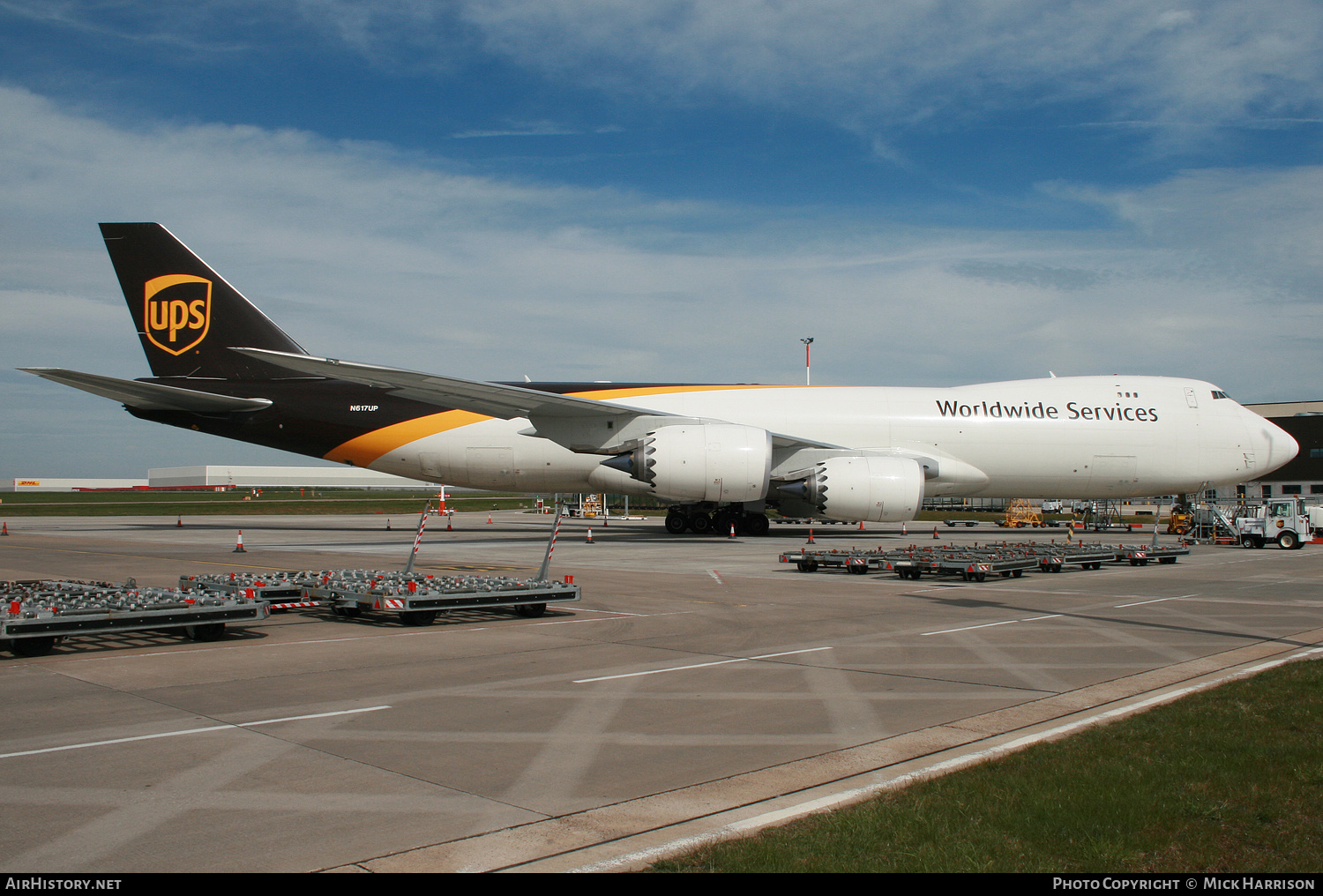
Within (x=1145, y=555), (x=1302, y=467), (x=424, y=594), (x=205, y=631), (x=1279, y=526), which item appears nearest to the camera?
(x=205, y=631)

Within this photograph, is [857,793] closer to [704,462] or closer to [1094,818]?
[1094,818]

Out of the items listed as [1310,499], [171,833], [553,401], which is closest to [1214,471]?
[1310,499]

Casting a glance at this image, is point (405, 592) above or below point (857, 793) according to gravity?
above

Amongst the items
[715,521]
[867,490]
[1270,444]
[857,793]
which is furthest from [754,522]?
[857,793]

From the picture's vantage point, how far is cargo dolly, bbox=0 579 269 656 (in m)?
8.77

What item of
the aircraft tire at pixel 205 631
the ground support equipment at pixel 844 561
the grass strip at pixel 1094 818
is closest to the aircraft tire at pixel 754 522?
the ground support equipment at pixel 844 561

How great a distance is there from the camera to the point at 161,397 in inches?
1023

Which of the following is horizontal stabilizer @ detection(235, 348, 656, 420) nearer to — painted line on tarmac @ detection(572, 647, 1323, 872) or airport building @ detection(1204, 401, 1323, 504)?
painted line on tarmac @ detection(572, 647, 1323, 872)

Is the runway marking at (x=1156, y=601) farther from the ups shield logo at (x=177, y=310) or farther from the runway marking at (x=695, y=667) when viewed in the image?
the ups shield logo at (x=177, y=310)

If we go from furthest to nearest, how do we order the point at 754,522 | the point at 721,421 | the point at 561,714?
the point at 754,522 < the point at 721,421 < the point at 561,714

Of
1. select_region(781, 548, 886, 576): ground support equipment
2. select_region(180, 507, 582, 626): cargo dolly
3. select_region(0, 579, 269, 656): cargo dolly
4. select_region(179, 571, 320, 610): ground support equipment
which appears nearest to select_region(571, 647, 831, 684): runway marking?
select_region(180, 507, 582, 626): cargo dolly

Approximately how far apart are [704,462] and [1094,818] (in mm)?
19089

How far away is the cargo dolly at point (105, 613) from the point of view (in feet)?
28.8

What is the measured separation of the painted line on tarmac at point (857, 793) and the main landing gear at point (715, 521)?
22.4 m
